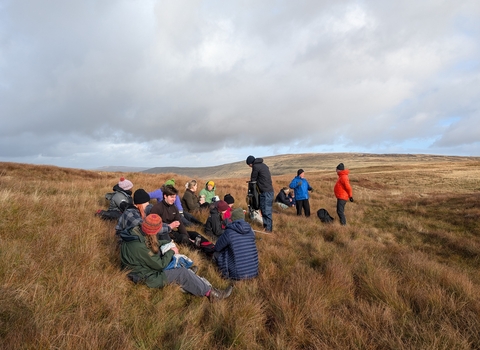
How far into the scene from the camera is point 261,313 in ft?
10.3

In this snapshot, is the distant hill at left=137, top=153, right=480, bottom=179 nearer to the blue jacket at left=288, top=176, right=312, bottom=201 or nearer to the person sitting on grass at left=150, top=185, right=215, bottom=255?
the blue jacket at left=288, top=176, right=312, bottom=201

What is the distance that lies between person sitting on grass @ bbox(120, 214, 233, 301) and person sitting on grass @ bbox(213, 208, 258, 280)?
1.70 ft

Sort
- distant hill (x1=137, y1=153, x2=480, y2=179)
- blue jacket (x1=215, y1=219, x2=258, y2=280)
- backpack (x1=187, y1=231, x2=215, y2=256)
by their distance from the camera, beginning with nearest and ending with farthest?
blue jacket (x1=215, y1=219, x2=258, y2=280), backpack (x1=187, y1=231, x2=215, y2=256), distant hill (x1=137, y1=153, x2=480, y2=179)

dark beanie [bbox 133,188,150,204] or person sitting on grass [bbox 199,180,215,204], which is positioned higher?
dark beanie [bbox 133,188,150,204]

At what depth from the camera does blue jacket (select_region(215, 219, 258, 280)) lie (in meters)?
4.27

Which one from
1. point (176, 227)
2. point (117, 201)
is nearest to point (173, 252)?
point (176, 227)

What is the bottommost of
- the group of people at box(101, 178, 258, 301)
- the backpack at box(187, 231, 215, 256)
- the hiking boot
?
the hiking boot

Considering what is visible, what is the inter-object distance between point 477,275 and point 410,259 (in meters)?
1.60

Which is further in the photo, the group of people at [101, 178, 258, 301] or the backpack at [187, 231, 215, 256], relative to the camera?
the backpack at [187, 231, 215, 256]

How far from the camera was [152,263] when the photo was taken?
3.60 meters

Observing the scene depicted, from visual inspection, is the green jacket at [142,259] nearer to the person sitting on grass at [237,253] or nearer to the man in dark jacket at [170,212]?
the person sitting on grass at [237,253]

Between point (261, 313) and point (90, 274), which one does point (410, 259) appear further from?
point (90, 274)

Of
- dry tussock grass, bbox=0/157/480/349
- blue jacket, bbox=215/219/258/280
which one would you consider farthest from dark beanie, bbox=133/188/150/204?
blue jacket, bbox=215/219/258/280

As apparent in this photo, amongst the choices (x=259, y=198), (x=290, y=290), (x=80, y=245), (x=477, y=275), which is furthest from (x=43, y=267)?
(x=477, y=275)
